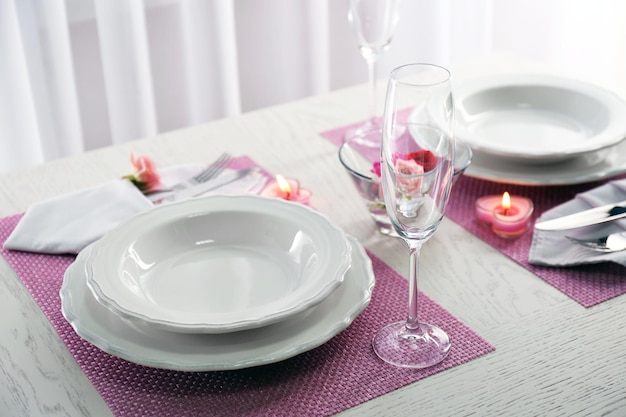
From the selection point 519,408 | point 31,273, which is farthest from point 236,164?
point 519,408

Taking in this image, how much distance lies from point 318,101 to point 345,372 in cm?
81

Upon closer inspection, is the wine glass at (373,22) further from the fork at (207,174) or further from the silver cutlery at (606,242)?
the silver cutlery at (606,242)

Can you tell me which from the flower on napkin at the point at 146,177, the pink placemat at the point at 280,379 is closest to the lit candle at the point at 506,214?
the pink placemat at the point at 280,379

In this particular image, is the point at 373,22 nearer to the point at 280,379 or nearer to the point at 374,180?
the point at 374,180

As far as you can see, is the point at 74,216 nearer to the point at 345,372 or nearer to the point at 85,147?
the point at 345,372

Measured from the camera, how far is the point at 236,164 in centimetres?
134

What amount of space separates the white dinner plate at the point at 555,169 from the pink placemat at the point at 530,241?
3 centimetres

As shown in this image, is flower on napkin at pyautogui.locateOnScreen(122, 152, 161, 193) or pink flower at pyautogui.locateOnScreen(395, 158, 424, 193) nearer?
pink flower at pyautogui.locateOnScreen(395, 158, 424, 193)

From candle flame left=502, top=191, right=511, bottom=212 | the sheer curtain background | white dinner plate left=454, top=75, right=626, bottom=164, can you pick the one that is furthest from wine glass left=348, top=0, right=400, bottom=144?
the sheer curtain background

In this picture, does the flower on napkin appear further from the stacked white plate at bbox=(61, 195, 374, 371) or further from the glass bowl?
the glass bowl

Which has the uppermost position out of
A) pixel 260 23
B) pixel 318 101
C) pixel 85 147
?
pixel 318 101

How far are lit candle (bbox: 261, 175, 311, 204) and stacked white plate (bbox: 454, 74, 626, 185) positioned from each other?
0.23 m

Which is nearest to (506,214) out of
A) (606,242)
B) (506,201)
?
(506,201)

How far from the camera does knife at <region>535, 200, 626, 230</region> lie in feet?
3.47
